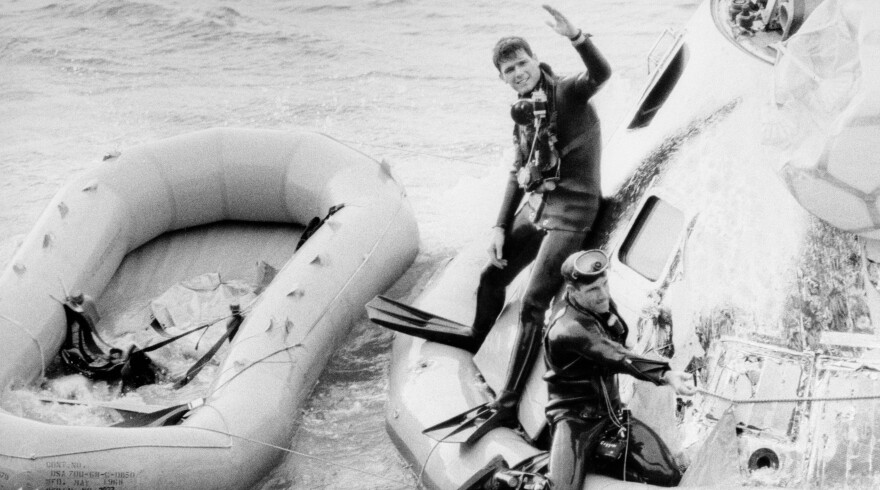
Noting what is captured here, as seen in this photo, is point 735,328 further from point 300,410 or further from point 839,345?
point 300,410

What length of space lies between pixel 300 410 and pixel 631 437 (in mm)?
2146

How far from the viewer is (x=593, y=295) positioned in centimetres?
413

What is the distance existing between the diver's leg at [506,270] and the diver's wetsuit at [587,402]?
1.16 m

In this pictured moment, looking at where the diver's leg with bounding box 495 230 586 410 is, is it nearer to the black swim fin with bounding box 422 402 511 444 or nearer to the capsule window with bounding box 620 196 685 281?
the black swim fin with bounding box 422 402 511 444

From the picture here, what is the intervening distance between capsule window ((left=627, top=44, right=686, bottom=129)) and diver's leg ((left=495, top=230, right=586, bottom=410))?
76cm

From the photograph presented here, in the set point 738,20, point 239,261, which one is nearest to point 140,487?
point 239,261

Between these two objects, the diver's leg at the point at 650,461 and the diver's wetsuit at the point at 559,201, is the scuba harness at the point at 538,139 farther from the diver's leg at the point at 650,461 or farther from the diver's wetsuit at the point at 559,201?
the diver's leg at the point at 650,461

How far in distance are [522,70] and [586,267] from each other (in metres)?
1.09

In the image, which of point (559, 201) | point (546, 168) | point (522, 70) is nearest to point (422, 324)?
point (559, 201)

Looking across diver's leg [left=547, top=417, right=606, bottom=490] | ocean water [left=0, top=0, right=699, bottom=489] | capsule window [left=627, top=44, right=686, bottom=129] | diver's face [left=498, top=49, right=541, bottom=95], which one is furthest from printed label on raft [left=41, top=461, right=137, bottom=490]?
capsule window [left=627, top=44, right=686, bottom=129]

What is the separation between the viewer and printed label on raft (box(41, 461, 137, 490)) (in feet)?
16.2

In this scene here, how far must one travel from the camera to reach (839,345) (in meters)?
4.15

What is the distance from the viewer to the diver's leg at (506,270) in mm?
5402

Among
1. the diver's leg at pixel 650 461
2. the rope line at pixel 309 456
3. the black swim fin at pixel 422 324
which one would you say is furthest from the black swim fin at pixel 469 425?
the diver's leg at pixel 650 461
